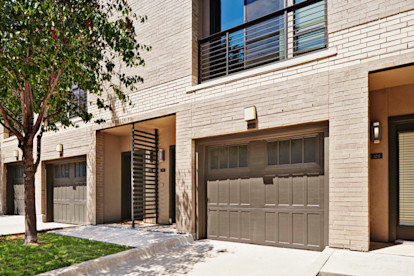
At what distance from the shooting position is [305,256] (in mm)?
5586

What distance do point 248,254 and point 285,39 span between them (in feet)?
15.0

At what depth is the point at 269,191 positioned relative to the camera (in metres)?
6.56

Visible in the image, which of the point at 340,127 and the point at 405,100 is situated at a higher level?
the point at 405,100

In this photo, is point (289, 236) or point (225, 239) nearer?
point (289, 236)

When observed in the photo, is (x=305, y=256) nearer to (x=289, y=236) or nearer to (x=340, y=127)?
(x=289, y=236)

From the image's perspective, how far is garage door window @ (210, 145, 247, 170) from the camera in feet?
23.2

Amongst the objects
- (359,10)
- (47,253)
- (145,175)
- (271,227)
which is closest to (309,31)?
(359,10)

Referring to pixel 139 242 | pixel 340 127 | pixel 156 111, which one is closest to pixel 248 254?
pixel 139 242

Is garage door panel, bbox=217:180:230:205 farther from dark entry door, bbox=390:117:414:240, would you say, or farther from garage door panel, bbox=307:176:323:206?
dark entry door, bbox=390:117:414:240

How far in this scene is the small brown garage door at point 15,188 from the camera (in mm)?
14752

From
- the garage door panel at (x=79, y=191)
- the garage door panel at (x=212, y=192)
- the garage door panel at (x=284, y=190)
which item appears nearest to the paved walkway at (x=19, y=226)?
the garage door panel at (x=79, y=191)

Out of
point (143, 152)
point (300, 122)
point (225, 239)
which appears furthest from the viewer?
point (143, 152)

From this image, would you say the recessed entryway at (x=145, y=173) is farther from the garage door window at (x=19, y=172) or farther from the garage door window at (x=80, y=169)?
the garage door window at (x=19, y=172)

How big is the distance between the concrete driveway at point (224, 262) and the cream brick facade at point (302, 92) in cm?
86
